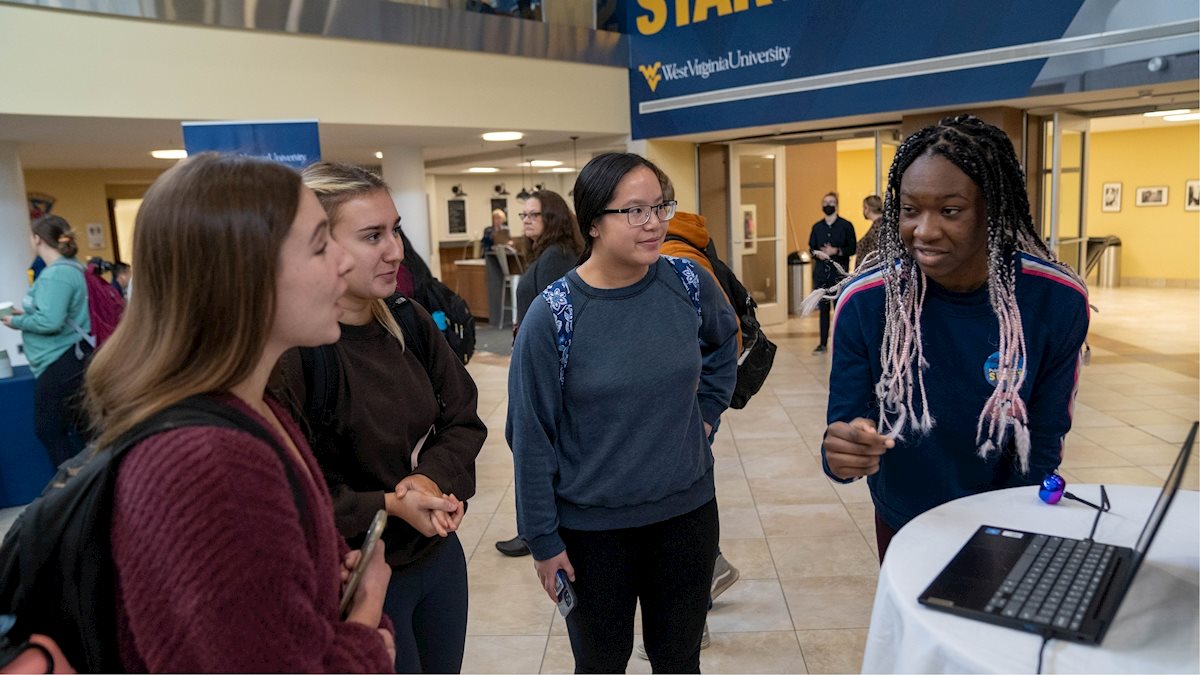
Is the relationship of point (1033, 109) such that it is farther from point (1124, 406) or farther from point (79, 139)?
point (79, 139)

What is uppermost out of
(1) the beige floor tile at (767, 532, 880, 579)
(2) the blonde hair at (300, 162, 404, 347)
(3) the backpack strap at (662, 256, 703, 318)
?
(2) the blonde hair at (300, 162, 404, 347)

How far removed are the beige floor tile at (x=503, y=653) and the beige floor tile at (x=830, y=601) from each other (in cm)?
101

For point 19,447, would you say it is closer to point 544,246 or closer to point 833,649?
point 544,246

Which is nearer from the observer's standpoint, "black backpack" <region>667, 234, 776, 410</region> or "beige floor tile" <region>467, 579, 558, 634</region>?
"black backpack" <region>667, 234, 776, 410</region>

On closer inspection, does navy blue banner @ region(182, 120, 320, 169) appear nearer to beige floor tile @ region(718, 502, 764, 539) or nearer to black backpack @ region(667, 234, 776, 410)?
black backpack @ region(667, 234, 776, 410)

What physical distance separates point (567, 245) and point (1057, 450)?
8.14ft

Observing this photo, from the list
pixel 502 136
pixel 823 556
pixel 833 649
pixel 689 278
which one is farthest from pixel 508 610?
pixel 502 136

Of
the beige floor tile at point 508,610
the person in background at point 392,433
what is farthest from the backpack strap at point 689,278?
the beige floor tile at point 508,610

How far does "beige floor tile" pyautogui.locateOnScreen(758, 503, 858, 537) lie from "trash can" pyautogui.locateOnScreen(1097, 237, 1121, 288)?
1329cm

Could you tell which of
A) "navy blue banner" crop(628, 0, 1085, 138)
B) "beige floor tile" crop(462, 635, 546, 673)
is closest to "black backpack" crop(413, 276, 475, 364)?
"beige floor tile" crop(462, 635, 546, 673)

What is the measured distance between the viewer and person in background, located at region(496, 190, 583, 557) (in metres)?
3.69

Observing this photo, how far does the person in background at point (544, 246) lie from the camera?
3.69 m

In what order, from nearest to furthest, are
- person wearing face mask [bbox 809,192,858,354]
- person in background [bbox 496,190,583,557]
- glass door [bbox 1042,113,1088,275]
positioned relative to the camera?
1. person in background [bbox 496,190,583,557]
2. glass door [bbox 1042,113,1088,275]
3. person wearing face mask [bbox 809,192,858,354]

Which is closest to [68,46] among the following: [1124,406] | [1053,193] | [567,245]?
[567,245]
